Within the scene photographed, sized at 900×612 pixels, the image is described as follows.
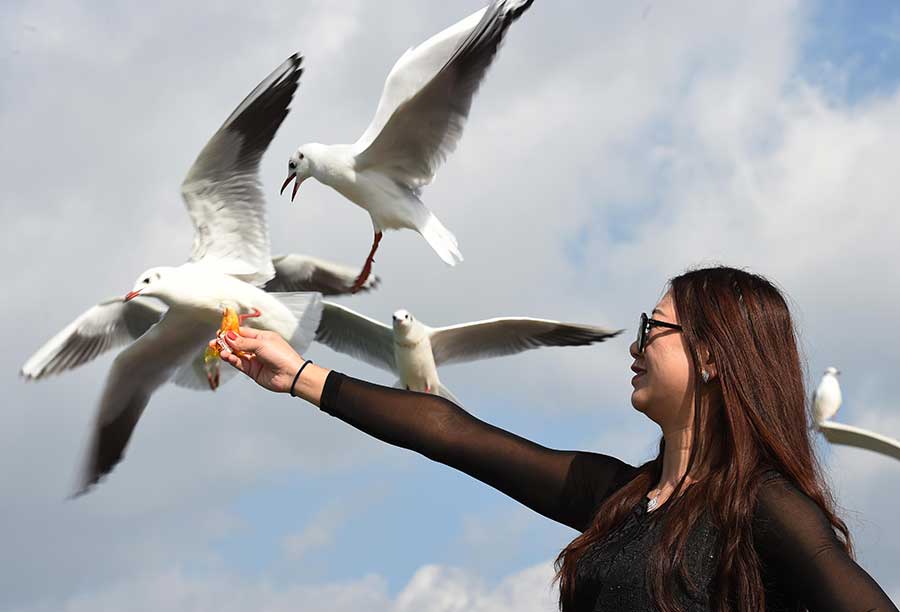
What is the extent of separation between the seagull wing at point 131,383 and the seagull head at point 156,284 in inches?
18.8

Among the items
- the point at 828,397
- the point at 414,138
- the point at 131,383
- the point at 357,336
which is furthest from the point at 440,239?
the point at 828,397

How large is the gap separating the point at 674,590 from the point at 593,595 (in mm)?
125

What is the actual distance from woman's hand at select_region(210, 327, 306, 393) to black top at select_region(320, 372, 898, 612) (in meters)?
0.07

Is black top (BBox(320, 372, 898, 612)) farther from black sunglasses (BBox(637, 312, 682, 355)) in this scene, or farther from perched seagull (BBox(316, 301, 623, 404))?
perched seagull (BBox(316, 301, 623, 404))

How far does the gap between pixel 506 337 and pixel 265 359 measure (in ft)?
24.5

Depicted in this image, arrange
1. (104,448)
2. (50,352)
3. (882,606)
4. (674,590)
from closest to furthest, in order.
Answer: (882,606)
(674,590)
(50,352)
(104,448)

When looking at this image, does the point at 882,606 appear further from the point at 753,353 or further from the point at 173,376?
the point at 173,376

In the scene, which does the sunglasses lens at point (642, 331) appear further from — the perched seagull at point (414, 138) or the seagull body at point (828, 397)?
the seagull body at point (828, 397)

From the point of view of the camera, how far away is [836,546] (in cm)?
157

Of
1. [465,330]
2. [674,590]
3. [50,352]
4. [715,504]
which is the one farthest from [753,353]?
[465,330]

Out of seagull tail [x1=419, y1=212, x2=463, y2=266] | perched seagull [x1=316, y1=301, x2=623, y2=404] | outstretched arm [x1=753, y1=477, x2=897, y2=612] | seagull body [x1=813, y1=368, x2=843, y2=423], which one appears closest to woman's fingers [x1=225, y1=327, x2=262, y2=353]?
outstretched arm [x1=753, y1=477, x2=897, y2=612]

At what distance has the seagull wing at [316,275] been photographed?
9680 mm

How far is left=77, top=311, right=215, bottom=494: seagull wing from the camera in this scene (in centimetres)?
739

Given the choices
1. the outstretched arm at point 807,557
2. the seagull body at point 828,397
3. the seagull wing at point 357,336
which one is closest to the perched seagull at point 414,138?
the seagull wing at point 357,336
